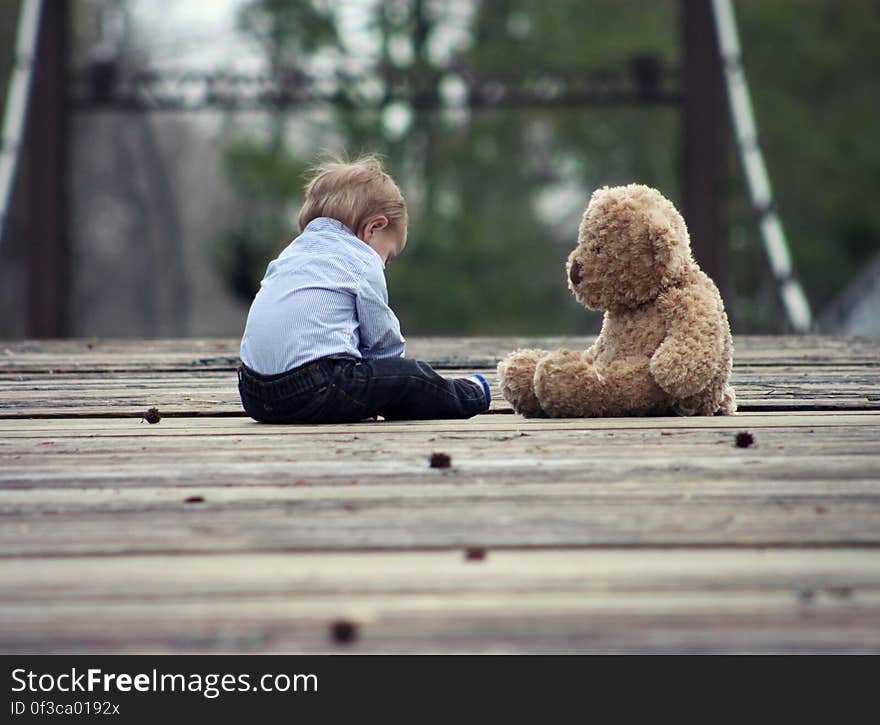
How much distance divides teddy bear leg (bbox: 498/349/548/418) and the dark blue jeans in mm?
148

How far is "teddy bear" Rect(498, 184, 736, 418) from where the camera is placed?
2.72 metres

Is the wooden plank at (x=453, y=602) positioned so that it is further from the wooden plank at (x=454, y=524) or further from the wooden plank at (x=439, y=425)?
the wooden plank at (x=439, y=425)

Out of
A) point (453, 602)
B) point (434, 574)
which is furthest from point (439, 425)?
point (453, 602)

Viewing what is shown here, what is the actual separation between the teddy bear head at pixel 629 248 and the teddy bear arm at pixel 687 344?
0.07m

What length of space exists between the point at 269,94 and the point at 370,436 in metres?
8.33

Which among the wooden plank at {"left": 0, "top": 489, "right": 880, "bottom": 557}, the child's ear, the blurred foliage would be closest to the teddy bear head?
the child's ear

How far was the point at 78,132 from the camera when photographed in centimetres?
2436

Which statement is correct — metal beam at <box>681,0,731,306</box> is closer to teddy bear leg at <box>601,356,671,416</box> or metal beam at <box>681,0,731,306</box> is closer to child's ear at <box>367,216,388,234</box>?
child's ear at <box>367,216,388,234</box>

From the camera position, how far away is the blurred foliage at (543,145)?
688 inches

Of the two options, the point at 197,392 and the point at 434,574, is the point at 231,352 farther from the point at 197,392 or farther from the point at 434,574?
the point at 434,574

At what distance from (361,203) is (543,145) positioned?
55.3ft

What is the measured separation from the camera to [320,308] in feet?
9.59
